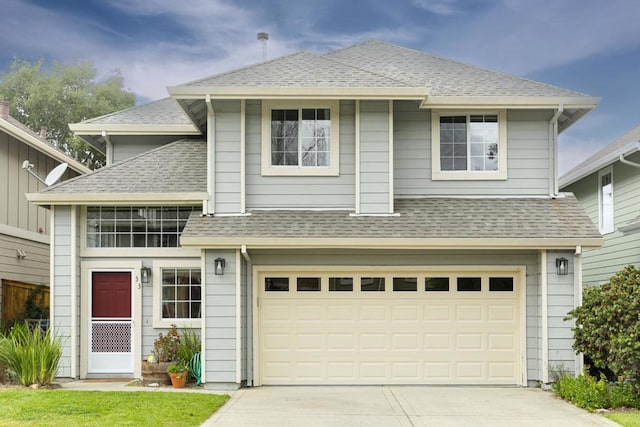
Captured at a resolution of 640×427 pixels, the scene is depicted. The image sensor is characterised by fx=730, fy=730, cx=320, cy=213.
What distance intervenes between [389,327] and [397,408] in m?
2.62

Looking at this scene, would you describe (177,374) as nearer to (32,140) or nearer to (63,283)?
(63,283)

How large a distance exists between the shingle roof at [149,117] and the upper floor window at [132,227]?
7.90 ft

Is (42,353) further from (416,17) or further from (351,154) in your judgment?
(416,17)

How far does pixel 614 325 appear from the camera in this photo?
10258 millimetres

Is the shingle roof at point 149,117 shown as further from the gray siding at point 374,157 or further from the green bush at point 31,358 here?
the green bush at point 31,358

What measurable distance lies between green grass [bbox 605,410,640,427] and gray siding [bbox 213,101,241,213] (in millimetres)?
6734

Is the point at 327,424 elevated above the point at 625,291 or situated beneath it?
situated beneath

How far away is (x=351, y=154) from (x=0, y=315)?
27.0 ft

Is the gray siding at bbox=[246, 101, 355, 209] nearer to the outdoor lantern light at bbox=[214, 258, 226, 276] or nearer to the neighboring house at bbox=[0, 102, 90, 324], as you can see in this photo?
the outdoor lantern light at bbox=[214, 258, 226, 276]

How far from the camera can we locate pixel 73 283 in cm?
1303

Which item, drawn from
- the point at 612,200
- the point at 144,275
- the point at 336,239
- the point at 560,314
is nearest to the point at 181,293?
the point at 144,275

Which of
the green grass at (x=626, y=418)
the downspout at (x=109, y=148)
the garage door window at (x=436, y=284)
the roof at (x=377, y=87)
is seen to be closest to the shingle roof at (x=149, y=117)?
the downspout at (x=109, y=148)

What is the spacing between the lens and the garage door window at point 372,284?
12922mm

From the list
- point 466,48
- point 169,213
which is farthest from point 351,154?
point 466,48
